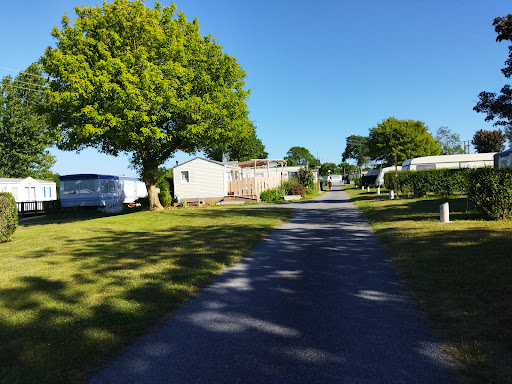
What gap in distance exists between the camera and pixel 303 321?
13.2 feet

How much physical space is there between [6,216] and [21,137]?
34.5 metres

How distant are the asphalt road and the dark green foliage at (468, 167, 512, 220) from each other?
6623mm

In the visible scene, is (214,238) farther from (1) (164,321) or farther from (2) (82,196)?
(2) (82,196)

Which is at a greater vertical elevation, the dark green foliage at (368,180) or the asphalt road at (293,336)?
the dark green foliage at (368,180)

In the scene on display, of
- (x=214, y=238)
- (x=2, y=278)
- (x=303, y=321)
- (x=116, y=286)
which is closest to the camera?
(x=303, y=321)

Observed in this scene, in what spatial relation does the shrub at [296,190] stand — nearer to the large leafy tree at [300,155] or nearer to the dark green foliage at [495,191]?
the dark green foliage at [495,191]

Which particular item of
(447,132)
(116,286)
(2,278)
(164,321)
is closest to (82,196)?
(2,278)

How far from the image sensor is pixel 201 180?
30.2 m

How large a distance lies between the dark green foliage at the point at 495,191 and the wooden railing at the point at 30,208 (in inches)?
1047

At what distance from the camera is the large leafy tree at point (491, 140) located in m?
64.2

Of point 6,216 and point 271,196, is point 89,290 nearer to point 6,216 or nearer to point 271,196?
point 6,216

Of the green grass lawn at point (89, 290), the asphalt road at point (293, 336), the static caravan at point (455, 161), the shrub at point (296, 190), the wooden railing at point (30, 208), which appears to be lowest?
the asphalt road at point (293, 336)

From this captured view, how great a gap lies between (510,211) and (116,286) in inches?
431

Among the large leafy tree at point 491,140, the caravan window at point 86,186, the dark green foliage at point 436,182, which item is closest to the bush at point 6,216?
the caravan window at point 86,186
